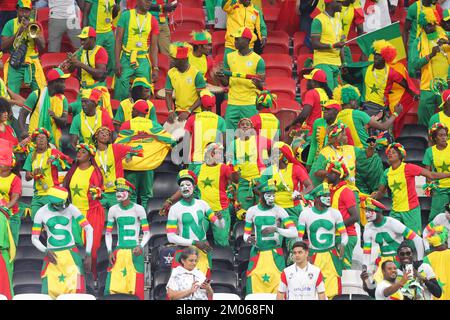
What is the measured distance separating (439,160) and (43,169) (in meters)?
4.79

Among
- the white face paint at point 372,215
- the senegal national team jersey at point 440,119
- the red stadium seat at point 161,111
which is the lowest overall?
the white face paint at point 372,215

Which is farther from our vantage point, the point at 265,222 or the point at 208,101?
the point at 208,101

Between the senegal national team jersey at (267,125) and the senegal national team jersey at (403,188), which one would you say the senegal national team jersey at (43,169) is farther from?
the senegal national team jersey at (403,188)

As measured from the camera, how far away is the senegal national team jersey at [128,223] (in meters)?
19.5

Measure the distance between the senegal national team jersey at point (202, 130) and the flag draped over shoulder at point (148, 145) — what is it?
274mm

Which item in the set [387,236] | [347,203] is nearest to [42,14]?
[347,203]

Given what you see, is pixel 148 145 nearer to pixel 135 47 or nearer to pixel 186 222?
pixel 186 222

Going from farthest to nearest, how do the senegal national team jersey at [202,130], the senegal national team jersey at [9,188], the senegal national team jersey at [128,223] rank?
the senegal national team jersey at [202,130] → the senegal national team jersey at [9,188] → the senegal national team jersey at [128,223]

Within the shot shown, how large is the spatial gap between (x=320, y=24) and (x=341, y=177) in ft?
12.3

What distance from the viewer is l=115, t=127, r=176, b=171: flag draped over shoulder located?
68.2ft

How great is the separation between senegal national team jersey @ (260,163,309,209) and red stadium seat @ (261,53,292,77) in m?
3.64

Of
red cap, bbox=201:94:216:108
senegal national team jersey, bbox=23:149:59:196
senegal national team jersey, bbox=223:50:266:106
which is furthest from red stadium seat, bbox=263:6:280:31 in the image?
Result: senegal national team jersey, bbox=23:149:59:196

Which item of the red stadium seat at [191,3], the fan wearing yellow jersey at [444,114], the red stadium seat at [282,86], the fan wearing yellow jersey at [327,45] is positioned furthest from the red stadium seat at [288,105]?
the red stadium seat at [191,3]

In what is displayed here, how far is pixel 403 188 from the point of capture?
2042cm
